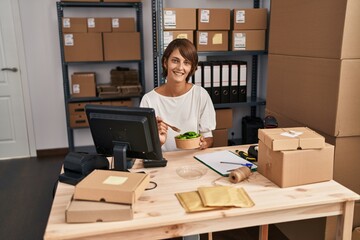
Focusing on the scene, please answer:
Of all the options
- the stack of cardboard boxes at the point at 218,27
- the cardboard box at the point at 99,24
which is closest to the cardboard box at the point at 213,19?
the stack of cardboard boxes at the point at 218,27

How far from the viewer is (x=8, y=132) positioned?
402cm

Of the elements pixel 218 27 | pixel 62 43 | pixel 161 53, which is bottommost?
pixel 161 53

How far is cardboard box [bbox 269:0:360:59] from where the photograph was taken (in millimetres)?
1632

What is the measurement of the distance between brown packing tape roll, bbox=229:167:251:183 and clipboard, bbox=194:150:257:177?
0.07m

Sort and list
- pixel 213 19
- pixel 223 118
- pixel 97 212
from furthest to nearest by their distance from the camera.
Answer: pixel 223 118 < pixel 213 19 < pixel 97 212

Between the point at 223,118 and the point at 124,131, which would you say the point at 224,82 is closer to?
the point at 223,118

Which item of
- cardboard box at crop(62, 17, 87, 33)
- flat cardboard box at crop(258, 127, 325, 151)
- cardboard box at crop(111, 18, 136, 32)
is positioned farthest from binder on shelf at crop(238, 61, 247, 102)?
flat cardboard box at crop(258, 127, 325, 151)

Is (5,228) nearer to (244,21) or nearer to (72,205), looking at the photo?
(72,205)

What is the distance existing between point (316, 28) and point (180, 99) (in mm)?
849

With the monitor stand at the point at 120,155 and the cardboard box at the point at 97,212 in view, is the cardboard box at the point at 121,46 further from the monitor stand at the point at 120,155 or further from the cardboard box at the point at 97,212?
the cardboard box at the point at 97,212

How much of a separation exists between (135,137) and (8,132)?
3130 mm

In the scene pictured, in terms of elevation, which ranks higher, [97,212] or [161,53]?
[161,53]

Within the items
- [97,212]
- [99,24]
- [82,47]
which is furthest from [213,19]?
[97,212]

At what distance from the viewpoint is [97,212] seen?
1.16 meters
